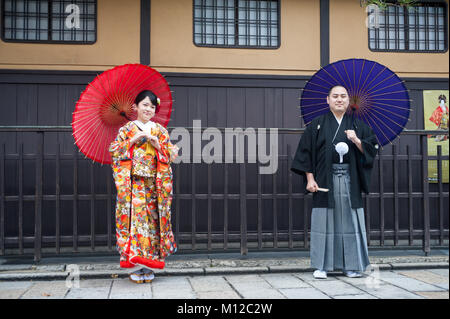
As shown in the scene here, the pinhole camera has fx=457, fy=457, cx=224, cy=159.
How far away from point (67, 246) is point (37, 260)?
72cm

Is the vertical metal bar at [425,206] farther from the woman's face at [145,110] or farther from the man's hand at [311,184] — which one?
the woman's face at [145,110]

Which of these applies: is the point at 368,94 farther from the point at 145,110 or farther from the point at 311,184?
the point at 145,110

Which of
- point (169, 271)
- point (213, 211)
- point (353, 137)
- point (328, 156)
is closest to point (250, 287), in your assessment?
point (169, 271)

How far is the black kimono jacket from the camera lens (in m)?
4.81

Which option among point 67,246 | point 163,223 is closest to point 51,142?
point 67,246

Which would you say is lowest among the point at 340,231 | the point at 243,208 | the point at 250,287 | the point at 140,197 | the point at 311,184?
the point at 250,287

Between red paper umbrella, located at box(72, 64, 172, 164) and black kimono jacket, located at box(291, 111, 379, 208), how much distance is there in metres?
1.64

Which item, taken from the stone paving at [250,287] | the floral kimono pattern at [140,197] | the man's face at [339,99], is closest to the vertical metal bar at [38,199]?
the stone paving at [250,287]

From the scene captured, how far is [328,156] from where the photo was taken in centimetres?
481

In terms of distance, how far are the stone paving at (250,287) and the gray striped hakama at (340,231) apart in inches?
7.1

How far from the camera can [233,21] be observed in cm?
696

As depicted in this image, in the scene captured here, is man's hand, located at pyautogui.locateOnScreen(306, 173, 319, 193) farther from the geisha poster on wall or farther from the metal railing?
the geisha poster on wall

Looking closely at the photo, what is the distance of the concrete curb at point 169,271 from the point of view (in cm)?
488

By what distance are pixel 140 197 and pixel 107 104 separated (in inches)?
40.2
